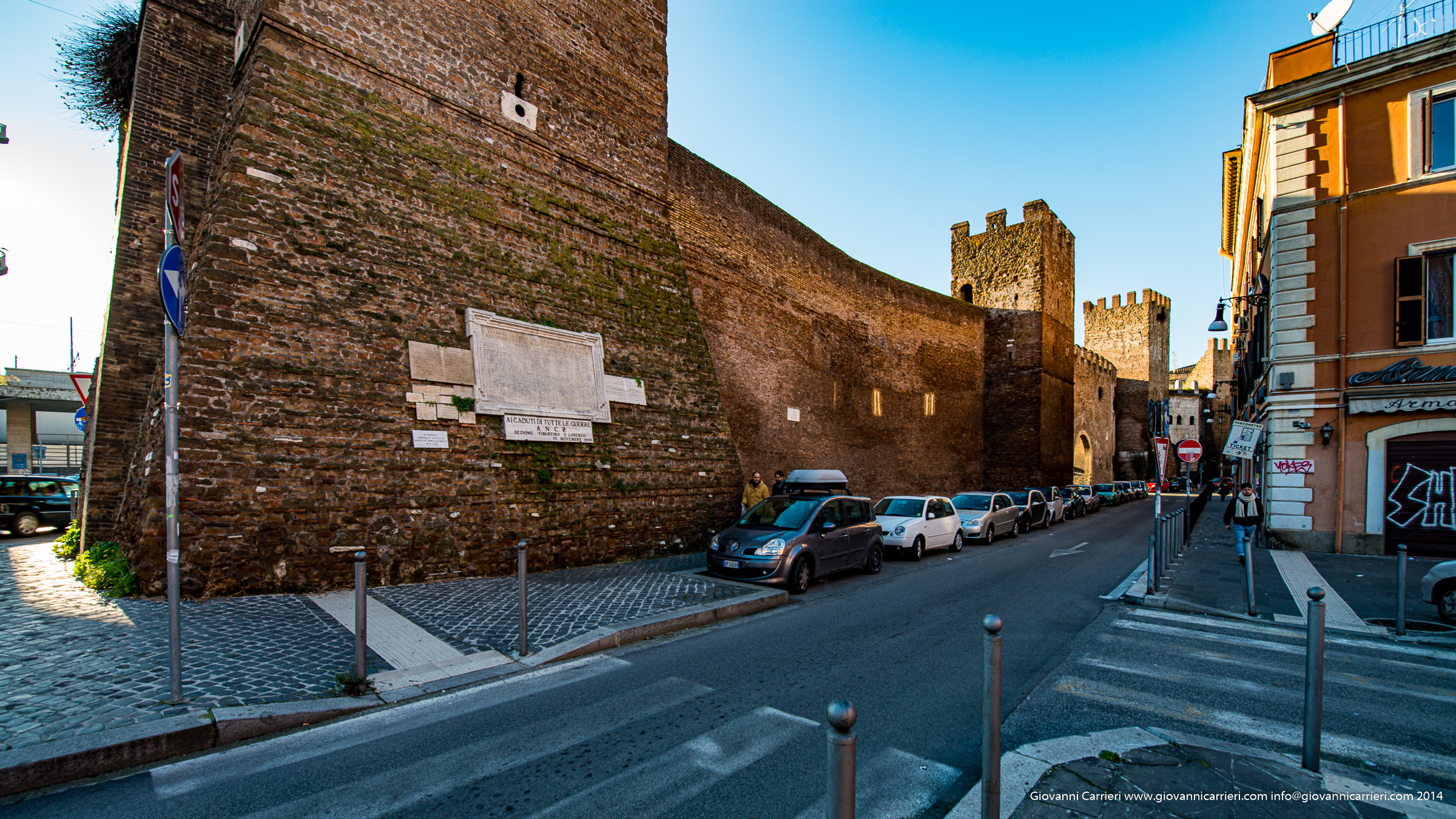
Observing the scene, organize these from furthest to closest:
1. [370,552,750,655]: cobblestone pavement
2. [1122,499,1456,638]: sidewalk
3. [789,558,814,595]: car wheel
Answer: [789,558,814,595]: car wheel, [1122,499,1456,638]: sidewalk, [370,552,750,655]: cobblestone pavement

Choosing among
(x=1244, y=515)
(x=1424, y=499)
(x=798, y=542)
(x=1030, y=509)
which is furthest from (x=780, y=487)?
(x=1424, y=499)

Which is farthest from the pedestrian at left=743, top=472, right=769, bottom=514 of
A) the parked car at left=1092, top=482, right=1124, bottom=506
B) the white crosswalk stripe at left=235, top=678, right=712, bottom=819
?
the parked car at left=1092, top=482, right=1124, bottom=506

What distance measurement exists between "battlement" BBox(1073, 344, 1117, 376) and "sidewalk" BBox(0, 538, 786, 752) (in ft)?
112

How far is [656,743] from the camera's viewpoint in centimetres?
416

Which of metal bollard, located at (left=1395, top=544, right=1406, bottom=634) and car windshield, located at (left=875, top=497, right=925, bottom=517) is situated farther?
car windshield, located at (left=875, top=497, right=925, bottom=517)

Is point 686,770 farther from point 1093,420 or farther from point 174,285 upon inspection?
point 1093,420

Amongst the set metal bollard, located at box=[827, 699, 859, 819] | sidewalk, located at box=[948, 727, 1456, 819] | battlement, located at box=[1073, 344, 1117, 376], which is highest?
battlement, located at box=[1073, 344, 1117, 376]

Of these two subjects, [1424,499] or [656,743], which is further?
[1424,499]

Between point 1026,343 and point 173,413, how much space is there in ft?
103

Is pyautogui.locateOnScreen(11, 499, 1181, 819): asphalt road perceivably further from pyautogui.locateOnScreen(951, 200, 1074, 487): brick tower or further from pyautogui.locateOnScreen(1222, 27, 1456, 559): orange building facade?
pyautogui.locateOnScreen(951, 200, 1074, 487): brick tower

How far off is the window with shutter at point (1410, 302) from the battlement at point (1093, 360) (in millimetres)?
23262

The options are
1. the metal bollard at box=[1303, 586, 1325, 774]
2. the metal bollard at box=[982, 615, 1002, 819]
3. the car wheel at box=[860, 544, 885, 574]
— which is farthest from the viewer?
the car wheel at box=[860, 544, 885, 574]

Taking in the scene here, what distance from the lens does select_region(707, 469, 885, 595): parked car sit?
30.6 feet

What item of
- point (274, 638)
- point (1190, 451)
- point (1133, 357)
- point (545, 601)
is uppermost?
point (1133, 357)
